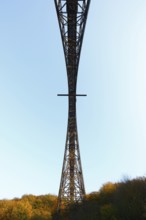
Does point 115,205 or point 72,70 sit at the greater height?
point 72,70

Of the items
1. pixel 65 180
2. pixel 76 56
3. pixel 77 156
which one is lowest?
pixel 65 180

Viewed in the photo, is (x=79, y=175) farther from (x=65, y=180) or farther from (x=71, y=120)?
(x=71, y=120)

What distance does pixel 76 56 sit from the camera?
1491 centimetres

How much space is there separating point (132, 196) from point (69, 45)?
9.48 metres

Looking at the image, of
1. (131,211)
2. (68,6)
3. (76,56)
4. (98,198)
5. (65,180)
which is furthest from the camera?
(98,198)

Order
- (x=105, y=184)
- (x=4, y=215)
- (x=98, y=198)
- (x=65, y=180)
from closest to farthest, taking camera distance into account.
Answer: (x=65, y=180) → (x=98, y=198) → (x=105, y=184) → (x=4, y=215)

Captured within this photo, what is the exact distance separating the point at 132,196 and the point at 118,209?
1.13 metres

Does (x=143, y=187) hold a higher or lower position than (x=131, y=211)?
higher

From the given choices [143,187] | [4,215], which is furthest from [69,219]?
[4,215]

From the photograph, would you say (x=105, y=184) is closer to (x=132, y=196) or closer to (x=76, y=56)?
(x=132, y=196)

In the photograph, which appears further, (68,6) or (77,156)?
(77,156)

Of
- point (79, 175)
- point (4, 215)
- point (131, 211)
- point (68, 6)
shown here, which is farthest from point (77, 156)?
point (4, 215)

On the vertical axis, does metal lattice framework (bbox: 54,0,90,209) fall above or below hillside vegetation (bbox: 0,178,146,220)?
above

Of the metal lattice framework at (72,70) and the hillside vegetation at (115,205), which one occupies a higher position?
the metal lattice framework at (72,70)
